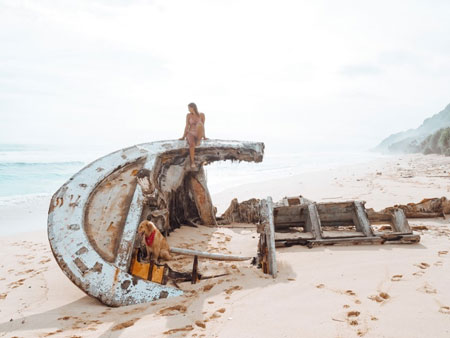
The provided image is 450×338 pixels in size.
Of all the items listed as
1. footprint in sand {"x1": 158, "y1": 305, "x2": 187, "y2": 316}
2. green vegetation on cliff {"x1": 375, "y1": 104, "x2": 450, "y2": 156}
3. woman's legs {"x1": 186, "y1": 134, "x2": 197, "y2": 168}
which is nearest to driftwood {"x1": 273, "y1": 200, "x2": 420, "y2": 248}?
woman's legs {"x1": 186, "y1": 134, "x2": 197, "y2": 168}

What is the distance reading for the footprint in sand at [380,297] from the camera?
2.79 metres

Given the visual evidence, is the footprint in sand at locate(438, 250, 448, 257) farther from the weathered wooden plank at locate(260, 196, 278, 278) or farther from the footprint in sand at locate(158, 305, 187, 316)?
the footprint in sand at locate(158, 305, 187, 316)

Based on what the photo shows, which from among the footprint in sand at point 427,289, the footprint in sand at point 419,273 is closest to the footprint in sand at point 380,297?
the footprint in sand at point 427,289

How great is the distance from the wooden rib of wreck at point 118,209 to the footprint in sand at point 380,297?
2.07 metres

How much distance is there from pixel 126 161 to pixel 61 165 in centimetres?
2677

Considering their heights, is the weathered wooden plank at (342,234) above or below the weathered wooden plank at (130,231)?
below

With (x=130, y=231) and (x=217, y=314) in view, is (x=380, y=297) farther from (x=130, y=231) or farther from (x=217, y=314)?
(x=130, y=231)

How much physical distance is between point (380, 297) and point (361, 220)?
7.64 ft

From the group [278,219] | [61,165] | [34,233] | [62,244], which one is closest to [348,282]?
[278,219]

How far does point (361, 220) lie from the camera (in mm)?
5004

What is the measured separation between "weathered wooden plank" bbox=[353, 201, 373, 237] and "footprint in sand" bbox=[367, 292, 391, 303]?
2.02 metres

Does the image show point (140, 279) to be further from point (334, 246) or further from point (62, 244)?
point (334, 246)

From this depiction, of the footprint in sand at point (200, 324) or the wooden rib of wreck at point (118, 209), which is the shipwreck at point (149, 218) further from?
the footprint in sand at point (200, 324)

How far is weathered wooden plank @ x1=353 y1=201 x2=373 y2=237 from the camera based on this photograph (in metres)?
4.82
